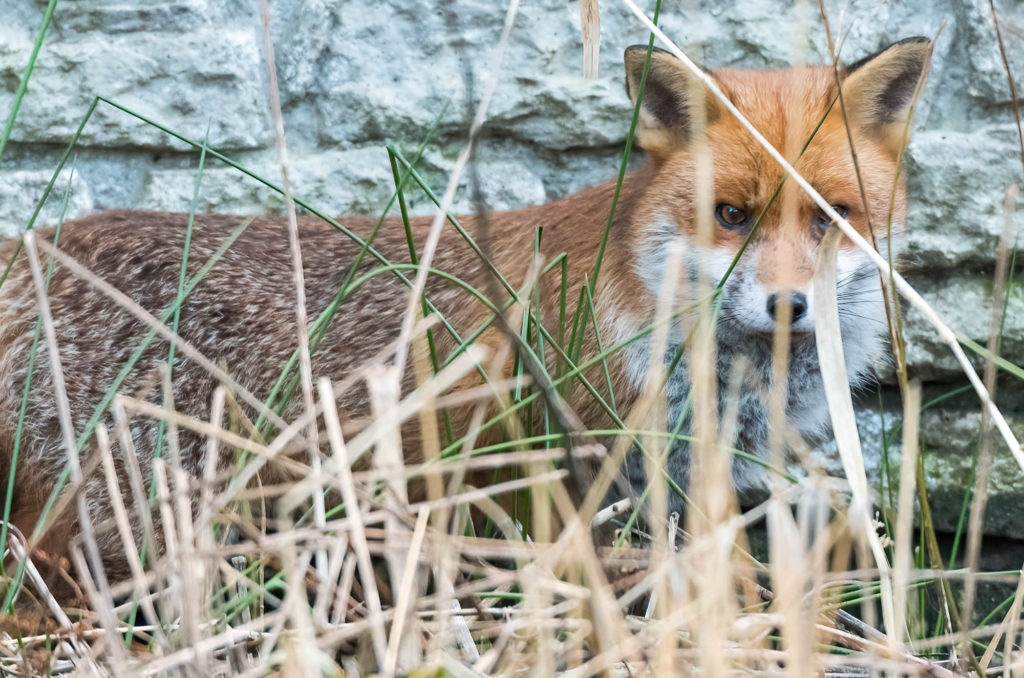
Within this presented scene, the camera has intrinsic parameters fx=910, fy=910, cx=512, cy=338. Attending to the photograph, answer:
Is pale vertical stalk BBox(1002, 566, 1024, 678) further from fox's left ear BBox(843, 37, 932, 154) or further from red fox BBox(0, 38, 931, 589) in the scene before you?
fox's left ear BBox(843, 37, 932, 154)

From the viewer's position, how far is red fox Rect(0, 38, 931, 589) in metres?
2.22

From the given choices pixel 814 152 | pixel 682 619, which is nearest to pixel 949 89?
pixel 814 152

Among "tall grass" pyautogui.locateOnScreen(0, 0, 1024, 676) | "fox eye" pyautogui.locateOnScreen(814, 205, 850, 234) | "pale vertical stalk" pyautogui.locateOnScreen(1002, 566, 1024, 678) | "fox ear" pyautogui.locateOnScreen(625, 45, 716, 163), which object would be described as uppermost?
"fox ear" pyautogui.locateOnScreen(625, 45, 716, 163)

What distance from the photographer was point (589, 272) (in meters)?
2.38

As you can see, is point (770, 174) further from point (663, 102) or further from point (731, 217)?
point (663, 102)

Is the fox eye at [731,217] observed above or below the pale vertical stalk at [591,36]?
below

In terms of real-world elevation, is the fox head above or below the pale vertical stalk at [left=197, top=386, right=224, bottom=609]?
above

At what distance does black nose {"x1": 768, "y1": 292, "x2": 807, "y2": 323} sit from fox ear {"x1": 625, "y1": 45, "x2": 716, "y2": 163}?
52 centimetres

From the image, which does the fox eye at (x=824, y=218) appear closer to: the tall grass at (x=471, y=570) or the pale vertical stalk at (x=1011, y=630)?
the tall grass at (x=471, y=570)

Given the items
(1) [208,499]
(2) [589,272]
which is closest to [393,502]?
(1) [208,499]

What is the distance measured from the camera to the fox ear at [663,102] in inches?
86.9

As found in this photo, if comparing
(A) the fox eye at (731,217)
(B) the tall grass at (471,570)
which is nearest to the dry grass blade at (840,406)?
(B) the tall grass at (471,570)

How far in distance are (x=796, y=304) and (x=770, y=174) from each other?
1.24 ft

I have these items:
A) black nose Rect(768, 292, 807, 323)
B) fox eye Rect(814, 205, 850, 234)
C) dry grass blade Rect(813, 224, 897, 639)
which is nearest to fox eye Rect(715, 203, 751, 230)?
fox eye Rect(814, 205, 850, 234)
